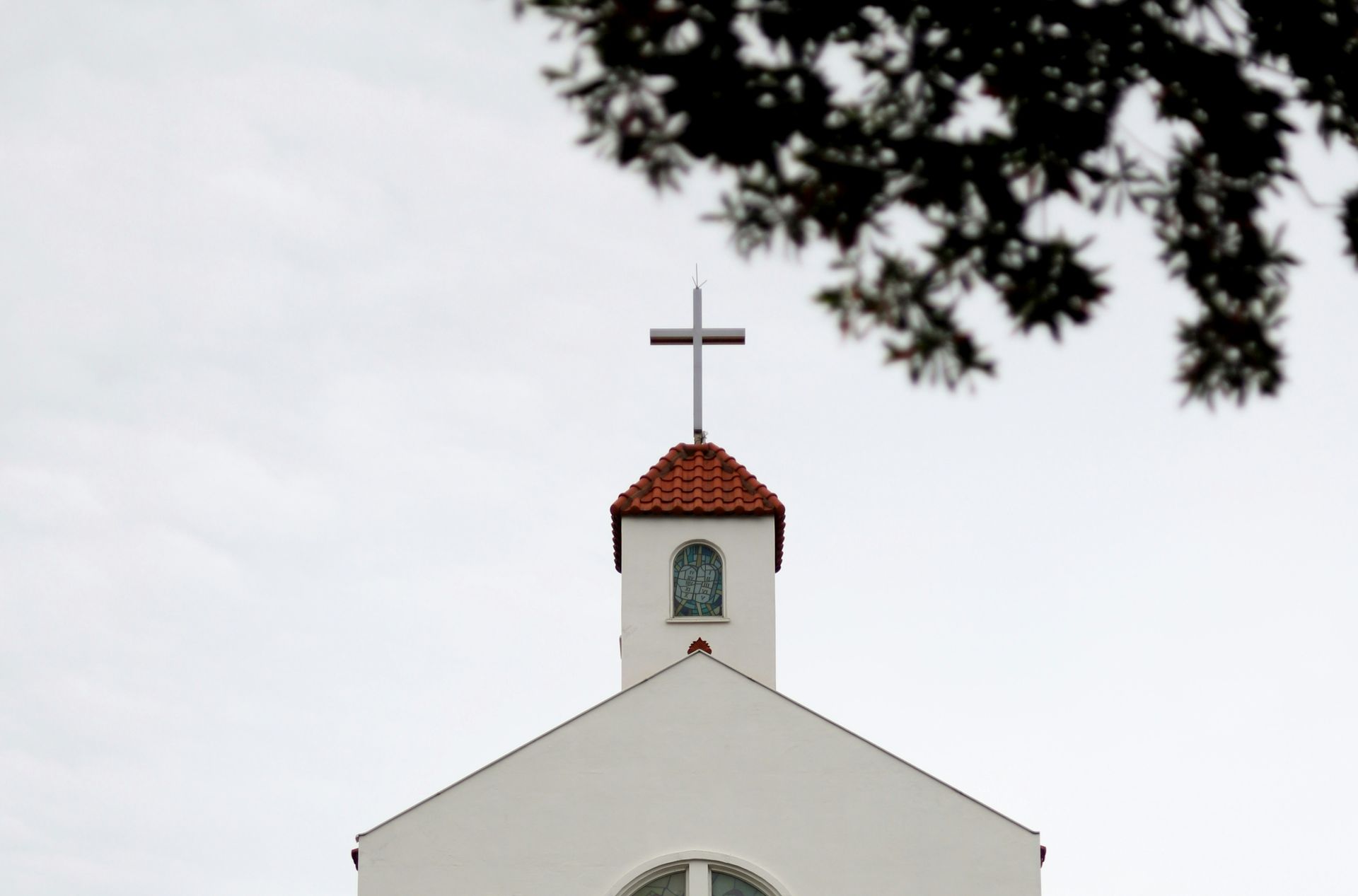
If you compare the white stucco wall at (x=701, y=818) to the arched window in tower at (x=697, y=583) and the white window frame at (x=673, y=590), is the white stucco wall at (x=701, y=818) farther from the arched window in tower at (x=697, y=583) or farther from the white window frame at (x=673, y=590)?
the arched window in tower at (x=697, y=583)

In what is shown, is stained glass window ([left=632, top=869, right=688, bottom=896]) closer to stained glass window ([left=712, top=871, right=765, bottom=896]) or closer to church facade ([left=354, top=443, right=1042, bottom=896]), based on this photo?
church facade ([left=354, top=443, right=1042, bottom=896])

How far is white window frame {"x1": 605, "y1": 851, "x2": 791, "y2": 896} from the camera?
1677 cm

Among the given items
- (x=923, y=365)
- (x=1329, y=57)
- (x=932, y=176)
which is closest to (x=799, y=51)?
(x=932, y=176)

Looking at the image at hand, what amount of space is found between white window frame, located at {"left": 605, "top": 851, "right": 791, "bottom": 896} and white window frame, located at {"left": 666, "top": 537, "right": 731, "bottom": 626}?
4.65 metres

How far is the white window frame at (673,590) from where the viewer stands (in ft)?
69.6

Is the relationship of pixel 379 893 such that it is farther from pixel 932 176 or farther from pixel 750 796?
pixel 932 176

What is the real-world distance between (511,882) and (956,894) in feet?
12.9

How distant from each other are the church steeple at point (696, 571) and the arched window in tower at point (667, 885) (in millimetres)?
4158

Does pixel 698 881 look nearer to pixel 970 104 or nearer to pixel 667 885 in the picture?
pixel 667 885

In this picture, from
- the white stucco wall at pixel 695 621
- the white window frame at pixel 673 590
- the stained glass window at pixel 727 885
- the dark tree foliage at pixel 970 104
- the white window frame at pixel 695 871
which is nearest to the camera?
the dark tree foliage at pixel 970 104

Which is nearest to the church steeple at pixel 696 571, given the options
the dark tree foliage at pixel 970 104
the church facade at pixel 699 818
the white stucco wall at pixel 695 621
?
the white stucco wall at pixel 695 621

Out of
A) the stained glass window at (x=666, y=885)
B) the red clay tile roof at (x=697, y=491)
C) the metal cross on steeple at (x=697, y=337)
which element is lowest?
the stained glass window at (x=666, y=885)

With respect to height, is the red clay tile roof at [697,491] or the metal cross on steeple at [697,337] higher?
the metal cross on steeple at [697,337]

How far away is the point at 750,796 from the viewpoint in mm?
17109
